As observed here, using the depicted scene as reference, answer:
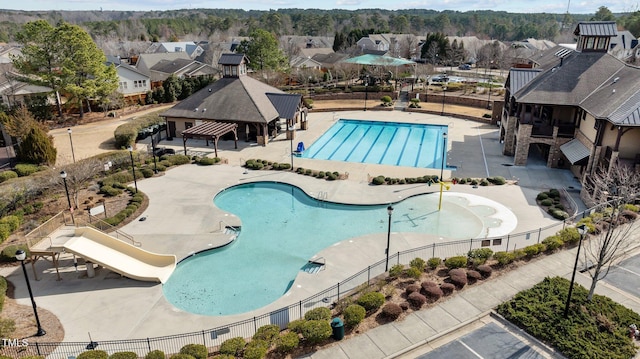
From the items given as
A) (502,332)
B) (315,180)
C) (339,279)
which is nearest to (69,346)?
(339,279)

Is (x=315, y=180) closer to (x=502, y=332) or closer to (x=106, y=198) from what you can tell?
(x=106, y=198)

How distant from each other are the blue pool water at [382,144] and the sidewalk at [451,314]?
17.6 meters

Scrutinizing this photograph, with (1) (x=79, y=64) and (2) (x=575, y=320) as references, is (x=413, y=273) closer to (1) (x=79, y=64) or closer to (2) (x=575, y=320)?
(2) (x=575, y=320)

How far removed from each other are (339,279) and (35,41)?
44.9m

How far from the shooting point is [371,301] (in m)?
16.9

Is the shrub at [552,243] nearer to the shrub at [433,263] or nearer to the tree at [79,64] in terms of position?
the shrub at [433,263]

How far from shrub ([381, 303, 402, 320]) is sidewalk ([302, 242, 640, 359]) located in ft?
1.03

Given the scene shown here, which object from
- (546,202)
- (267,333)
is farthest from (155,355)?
(546,202)

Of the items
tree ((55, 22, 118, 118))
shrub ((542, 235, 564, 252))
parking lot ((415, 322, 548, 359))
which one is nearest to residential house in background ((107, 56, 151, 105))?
tree ((55, 22, 118, 118))

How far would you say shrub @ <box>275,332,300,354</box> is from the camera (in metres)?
14.6

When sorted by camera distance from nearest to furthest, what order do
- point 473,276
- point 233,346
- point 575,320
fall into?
point 233,346 → point 575,320 → point 473,276

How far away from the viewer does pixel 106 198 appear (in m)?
29.1

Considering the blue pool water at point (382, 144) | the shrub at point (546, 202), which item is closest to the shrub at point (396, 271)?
the shrub at point (546, 202)

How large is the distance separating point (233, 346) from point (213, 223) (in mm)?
12140
